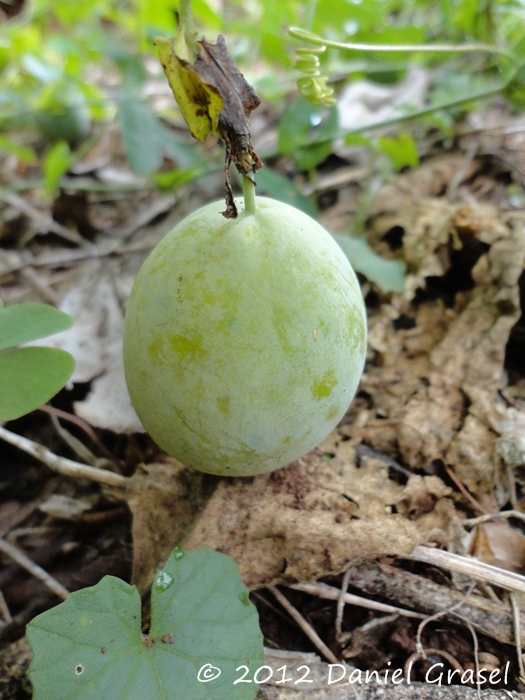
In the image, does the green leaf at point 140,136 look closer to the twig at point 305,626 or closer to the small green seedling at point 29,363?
the small green seedling at point 29,363

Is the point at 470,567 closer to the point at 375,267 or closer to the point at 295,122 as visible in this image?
the point at 375,267

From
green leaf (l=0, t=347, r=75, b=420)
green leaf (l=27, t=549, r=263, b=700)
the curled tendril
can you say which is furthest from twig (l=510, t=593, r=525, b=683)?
the curled tendril

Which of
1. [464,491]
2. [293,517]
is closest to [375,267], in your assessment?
[464,491]

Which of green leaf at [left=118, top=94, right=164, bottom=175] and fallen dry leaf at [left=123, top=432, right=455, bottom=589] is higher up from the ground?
green leaf at [left=118, top=94, right=164, bottom=175]

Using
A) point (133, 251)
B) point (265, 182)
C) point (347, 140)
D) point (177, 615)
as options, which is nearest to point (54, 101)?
point (133, 251)

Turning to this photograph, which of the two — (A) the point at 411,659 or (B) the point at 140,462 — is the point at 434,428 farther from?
(B) the point at 140,462

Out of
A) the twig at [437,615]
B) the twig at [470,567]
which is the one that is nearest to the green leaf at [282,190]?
the twig at [470,567]

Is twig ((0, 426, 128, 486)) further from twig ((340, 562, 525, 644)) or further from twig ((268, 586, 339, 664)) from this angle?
twig ((340, 562, 525, 644))
